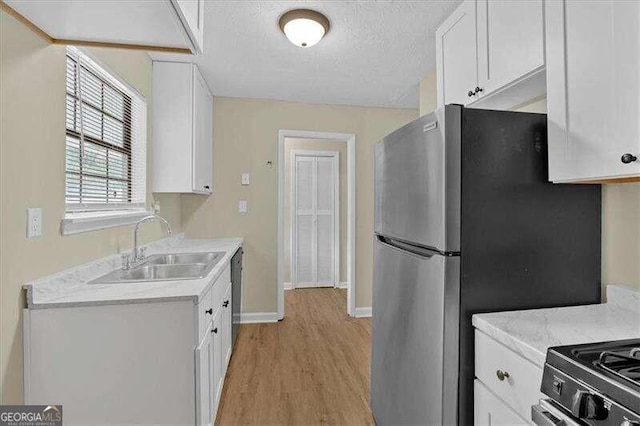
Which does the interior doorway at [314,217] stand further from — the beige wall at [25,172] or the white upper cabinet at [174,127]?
the beige wall at [25,172]

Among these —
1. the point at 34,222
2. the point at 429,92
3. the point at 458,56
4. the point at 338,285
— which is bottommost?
the point at 338,285

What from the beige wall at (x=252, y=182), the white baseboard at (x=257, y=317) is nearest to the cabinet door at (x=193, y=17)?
the beige wall at (x=252, y=182)

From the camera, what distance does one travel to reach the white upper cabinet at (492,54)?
1.28 metres

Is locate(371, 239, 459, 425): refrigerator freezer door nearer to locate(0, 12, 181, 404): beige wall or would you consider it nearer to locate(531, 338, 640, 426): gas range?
locate(531, 338, 640, 426): gas range

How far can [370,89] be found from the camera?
3.23m

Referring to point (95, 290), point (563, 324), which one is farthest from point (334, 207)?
point (563, 324)

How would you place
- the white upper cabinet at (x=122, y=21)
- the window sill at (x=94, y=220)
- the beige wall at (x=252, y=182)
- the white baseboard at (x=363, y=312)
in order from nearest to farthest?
the white upper cabinet at (x=122, y=21) → the window sill at (x=94, y=220) → the beige wall at (x=252, y=182) → the white baseboard at (x=363, y=312)

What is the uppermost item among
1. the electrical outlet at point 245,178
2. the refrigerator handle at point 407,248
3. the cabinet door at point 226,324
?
the electrical outlet at point 245,178

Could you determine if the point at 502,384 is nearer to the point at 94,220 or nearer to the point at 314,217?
the point at 94,220

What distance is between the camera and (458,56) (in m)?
1.77

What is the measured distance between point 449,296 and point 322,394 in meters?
1.43

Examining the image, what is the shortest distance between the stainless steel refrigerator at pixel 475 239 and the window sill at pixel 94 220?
60.3 inches

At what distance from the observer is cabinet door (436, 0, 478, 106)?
164cm

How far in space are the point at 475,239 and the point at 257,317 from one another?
9.30ft
